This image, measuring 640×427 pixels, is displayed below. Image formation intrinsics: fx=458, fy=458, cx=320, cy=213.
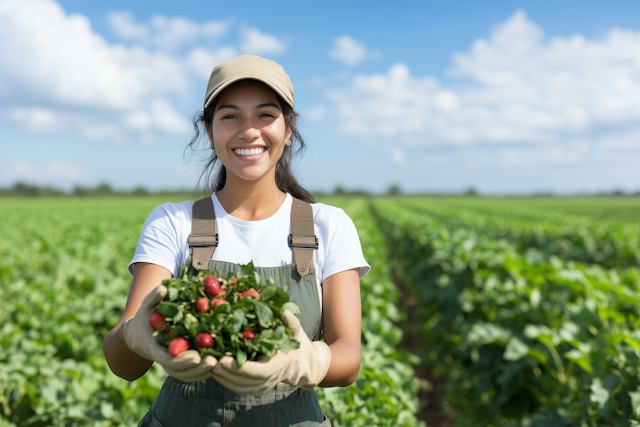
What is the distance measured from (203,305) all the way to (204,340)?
9 cm

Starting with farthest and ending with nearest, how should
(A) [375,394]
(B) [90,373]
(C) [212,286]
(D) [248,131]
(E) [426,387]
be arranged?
(E) [426,387], (B) [90,373], (A) [375,394], (D) [248,131], (C) [212,286]

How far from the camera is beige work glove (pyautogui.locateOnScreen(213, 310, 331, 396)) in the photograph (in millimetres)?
1184

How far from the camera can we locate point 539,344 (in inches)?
145

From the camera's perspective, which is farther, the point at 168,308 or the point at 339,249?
the point at 339,249

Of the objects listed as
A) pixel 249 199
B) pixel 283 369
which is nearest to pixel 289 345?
pixel 283 369

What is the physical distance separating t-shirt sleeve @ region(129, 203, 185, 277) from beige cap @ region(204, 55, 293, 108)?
0.42 meters

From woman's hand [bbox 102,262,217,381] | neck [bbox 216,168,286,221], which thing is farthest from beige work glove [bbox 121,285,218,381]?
neck [bbox 216,168,286,221]

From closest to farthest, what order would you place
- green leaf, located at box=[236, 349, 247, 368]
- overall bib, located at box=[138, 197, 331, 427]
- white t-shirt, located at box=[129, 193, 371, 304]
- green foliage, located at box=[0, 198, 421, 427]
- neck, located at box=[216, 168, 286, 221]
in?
green leaf, located at box=[236, 349, 247, 368]
overall bib, located at box=[138, 197, 331, 427]
white t-shirt, located at box=[129, 193, 371, 304]
neck, located at box=[216, 168, 286, 221]
green foliage, located at box=[0, 198, 421, 427]

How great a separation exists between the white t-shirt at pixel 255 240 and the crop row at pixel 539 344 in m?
1.83

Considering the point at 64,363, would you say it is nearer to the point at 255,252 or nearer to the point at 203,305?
the point at 255,252

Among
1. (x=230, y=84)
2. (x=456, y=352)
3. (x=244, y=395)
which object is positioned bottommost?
(x=456, y=352)

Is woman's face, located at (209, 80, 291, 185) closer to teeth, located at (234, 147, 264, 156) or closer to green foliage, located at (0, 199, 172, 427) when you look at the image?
teeth, located at (234, 147, 264, 156)

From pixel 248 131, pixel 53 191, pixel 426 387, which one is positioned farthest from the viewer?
pixel 53 191

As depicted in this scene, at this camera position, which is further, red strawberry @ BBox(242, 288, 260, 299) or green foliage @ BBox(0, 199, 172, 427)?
green foliage @ BBox(0, 199, 172, 427)
